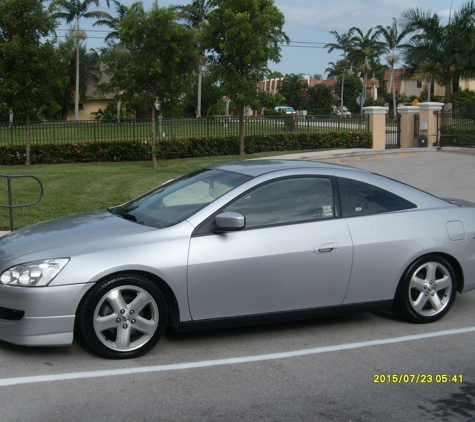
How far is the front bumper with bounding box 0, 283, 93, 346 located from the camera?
4.73 metres

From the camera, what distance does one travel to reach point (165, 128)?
2494 cm

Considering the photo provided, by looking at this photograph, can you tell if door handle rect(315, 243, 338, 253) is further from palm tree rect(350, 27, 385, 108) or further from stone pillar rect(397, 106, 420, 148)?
palm tree rect(350, 27, 385, 108)

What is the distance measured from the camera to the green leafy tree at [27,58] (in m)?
19.8

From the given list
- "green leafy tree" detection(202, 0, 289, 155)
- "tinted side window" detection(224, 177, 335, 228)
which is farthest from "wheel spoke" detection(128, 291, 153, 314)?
"green leafy tree" detection(202, 0, 289, 155)

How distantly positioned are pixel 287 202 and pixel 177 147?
1947cm

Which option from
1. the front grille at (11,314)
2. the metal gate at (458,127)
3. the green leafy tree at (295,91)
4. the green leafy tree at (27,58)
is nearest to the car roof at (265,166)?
the front grille at (11,314)

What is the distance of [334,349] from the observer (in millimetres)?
5402

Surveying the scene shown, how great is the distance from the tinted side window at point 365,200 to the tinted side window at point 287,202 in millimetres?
139

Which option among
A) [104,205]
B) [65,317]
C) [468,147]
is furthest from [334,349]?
[468,147]

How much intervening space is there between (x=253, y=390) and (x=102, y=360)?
1267 mm

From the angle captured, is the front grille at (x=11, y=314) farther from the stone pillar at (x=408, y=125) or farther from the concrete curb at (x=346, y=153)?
the stone pillar at (x=408, y=125)

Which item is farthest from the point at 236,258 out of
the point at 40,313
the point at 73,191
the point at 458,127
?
the point at 458,127

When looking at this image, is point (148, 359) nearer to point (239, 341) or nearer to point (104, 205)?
point (239, 341)

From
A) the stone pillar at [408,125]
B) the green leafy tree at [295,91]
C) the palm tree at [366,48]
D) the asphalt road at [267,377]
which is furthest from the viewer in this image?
the green leafy tree at [295,91]
